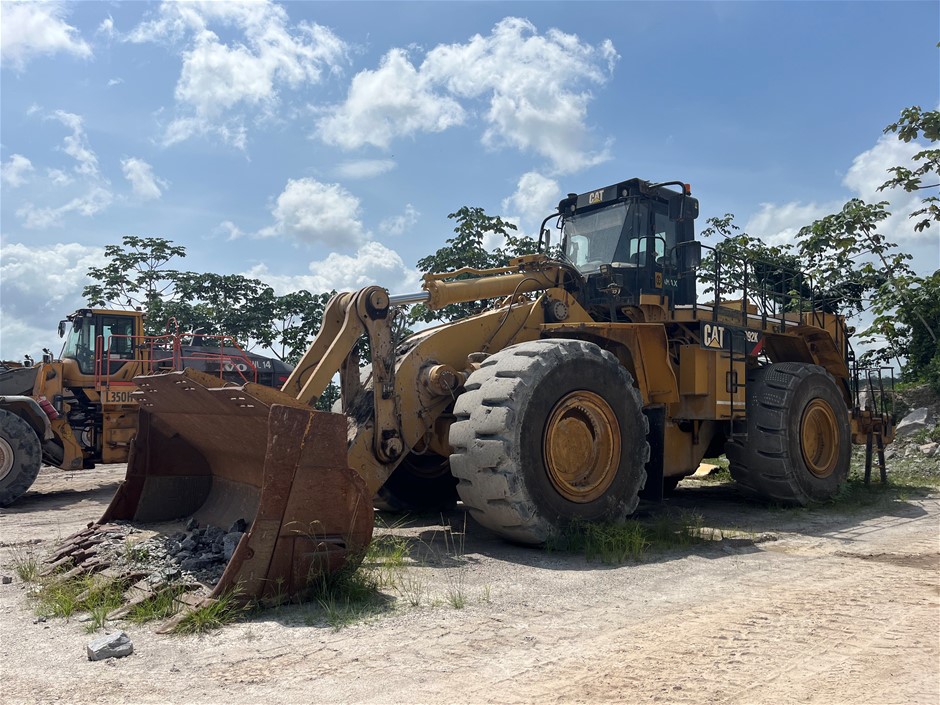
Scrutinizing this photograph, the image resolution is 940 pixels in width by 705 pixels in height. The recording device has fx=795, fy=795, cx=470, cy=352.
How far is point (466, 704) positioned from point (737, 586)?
282cm

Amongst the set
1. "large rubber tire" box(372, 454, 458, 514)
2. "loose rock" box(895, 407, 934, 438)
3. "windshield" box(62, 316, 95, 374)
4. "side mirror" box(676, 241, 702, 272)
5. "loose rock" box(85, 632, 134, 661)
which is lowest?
"loose rock" box(85, 632, 134, 661)

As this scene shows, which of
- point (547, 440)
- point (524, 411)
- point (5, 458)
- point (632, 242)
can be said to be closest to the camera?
point (524, 411)

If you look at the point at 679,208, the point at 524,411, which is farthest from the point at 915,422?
the point at 524,411

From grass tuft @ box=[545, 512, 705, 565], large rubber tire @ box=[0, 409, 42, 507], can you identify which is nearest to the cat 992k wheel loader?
grass tuft @ box=[545, 512, 705, 565]

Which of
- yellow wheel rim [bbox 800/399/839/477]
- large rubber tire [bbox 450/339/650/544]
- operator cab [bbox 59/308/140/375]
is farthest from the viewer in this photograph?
operator cab [bbox 59/308/140/375]

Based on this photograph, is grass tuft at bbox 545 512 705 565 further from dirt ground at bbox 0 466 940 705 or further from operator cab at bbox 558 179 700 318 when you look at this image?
operator cab at bbox 558 179 700 318

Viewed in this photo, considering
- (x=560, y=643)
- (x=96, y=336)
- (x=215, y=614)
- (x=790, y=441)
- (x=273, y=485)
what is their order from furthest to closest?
1. (x=96, y=336)
2. (x=790, y=441)
3. (x=273, y=485)
4. (x=215, y=614)
5. (x=560, y=643)

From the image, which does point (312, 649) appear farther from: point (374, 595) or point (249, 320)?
point (249, 320)

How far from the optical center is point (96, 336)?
13.6 metres

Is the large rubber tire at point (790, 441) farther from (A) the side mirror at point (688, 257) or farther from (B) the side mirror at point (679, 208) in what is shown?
(B) the side mirror at point (679, 208)

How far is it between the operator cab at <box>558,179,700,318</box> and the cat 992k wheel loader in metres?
0.02

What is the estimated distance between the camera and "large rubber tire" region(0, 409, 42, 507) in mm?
11078

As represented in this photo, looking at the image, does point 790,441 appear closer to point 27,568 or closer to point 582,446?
point 582,446

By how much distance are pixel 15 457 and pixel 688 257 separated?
950 cm
